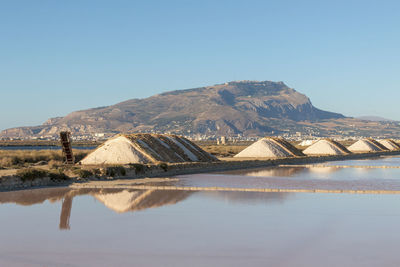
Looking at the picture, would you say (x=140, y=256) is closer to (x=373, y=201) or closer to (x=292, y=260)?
(x=292, y=260)

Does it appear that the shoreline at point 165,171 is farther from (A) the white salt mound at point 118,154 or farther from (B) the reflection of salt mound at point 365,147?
(B) the reflection of salt mound at point 365,147

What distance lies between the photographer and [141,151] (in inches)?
1415

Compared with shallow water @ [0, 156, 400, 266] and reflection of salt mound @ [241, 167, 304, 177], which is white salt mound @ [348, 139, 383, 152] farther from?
shallow water @ [0, 156, 400, 266]

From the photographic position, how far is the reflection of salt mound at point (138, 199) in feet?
54.4

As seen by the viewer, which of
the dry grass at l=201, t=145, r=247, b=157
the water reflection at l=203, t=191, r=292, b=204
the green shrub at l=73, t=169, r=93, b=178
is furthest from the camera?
the dry grass at l=201, t=145, r=247, b=157

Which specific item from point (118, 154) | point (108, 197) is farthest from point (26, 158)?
point (108, 197)

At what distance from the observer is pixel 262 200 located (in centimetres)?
1834

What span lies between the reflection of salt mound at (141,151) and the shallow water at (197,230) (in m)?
15.6

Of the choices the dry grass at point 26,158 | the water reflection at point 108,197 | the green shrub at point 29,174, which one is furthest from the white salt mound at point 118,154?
the water reflection at point 108,197

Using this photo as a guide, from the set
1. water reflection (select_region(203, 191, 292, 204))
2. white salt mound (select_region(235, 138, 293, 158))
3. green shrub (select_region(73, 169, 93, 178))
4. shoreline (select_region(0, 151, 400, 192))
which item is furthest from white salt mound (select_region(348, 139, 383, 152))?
water reflection (select_region(203, 191, 292, 204))

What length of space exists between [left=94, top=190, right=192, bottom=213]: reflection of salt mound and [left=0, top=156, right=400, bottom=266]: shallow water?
0.11 ft

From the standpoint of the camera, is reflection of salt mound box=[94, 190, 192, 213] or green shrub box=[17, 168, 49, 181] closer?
reflection of salt mound box=[94, 190, 192, 213]

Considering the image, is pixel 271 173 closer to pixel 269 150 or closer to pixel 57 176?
pixel 57 176

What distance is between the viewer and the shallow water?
9.56m
